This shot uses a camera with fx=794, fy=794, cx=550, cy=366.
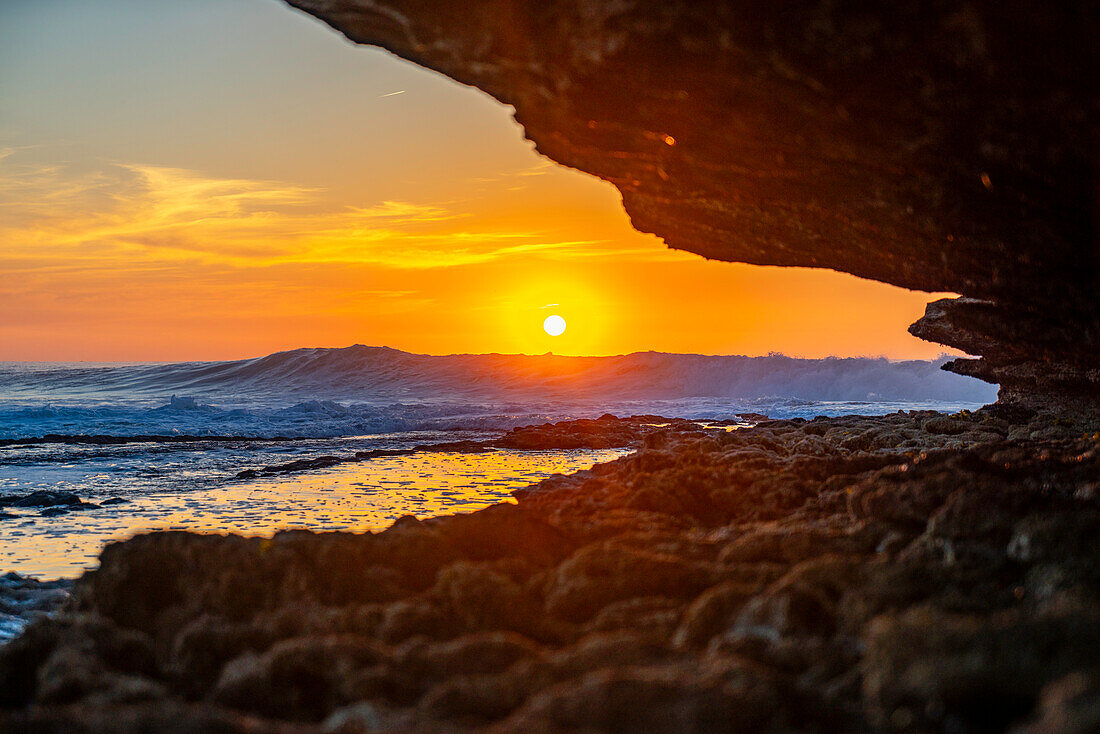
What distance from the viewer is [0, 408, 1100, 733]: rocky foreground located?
210 cm

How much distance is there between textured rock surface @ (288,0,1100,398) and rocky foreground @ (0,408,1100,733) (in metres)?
1.50

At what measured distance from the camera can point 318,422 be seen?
2455 cm

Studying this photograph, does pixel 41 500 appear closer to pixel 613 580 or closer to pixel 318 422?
pixel 613 580

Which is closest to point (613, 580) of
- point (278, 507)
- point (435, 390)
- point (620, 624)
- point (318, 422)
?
point (620, 624)

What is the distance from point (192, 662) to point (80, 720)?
0.84 metres

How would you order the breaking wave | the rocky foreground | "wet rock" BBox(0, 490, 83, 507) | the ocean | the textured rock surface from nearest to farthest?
the rocky foreground, the textured rock surface, the ocean, "wet rock" BBox(0, 490, 83, 507), the breaking wave

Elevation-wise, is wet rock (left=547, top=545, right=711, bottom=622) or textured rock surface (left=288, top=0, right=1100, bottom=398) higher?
textured rock surface (left=288, top=0, right=1100, bottom=398)

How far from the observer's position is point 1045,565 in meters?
2.99

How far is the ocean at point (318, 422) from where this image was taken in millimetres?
8664

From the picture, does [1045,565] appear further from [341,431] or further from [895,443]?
[341,431]

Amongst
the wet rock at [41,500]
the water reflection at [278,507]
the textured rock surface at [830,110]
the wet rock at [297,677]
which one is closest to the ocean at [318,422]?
the water reflection at [278,507]

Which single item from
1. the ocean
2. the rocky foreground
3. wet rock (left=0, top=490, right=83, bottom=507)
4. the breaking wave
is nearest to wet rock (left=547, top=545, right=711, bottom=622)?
the rocky foreground

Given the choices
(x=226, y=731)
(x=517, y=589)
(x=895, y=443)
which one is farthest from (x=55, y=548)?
(x=895, y=443)

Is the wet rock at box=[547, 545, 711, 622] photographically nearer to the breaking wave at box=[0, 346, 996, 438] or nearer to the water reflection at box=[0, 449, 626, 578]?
the water reflection at box=[0, 449, 626, 578]
